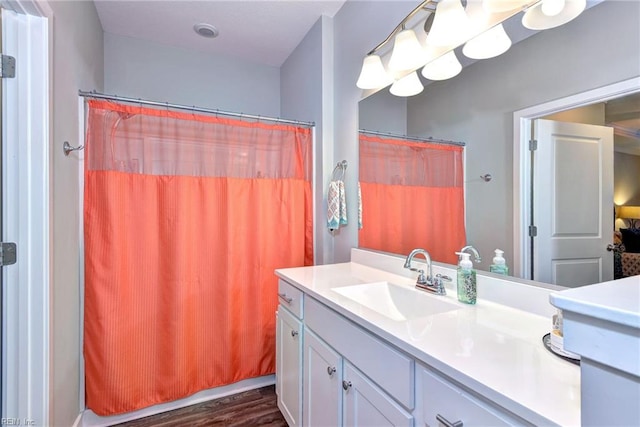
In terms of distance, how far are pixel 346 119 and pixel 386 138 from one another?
360 millimetres

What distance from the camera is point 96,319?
66.2 inches

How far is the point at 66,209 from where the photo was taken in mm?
1430

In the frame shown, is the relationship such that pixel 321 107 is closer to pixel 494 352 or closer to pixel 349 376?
pixel 349 376

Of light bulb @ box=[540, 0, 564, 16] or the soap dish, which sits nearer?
the soap dish

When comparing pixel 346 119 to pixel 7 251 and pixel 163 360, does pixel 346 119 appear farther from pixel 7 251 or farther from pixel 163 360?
pixel 163 360

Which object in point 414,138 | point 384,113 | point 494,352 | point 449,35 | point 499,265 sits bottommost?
point 494,352

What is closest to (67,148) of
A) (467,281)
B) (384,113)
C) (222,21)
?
(222,21)

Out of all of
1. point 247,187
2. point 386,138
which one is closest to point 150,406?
point 247,187

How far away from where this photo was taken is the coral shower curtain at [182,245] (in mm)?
1695

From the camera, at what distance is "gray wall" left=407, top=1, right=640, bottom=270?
34.0 inches

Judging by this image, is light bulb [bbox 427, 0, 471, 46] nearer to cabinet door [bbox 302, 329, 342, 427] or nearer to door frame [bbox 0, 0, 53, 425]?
cabinet door [bbox 302, 329, 342, 427]

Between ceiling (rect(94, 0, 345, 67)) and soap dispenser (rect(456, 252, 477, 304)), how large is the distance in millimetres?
1867

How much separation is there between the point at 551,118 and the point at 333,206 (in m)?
1.22

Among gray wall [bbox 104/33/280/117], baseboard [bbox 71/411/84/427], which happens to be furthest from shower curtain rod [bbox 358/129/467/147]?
baseboard [bbox 71/411/84/427]
